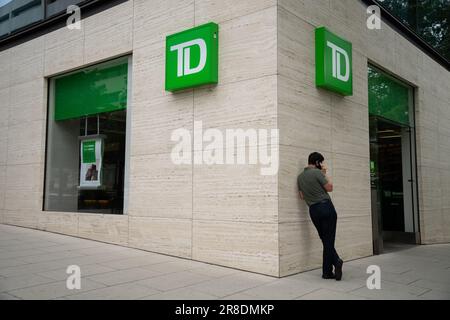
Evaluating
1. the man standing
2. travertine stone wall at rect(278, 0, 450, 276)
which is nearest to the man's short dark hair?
the man standing

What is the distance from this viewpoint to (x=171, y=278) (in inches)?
225

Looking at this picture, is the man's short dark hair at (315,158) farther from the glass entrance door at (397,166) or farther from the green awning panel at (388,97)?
the glass entrance door at (397,166)

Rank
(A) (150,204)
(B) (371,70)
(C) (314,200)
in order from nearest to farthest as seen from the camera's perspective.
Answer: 1. (C) (314,200)
2. (A) (150,204)
3. (B) (371,70)

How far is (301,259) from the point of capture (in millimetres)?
6367

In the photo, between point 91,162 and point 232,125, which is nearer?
point 232,125

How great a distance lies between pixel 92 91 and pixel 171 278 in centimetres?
553

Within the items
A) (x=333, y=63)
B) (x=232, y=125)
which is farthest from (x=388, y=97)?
(x=232, y=125)

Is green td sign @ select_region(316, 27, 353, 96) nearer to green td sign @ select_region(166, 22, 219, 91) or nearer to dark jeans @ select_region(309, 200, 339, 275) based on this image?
green td sign @ select_region(166, 22, 219, 91)

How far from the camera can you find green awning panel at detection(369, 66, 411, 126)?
9.29 m

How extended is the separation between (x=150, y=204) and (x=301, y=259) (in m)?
2.93

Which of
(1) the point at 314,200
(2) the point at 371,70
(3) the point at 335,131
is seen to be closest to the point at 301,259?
(1) the point at 314,200

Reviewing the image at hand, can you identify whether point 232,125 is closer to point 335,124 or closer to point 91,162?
point 335,124

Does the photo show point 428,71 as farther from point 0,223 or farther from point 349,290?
point 0,223

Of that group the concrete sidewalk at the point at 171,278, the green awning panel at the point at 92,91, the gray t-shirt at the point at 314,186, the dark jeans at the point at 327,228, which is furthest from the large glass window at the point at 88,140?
the dark jeans at the point at 327,228
